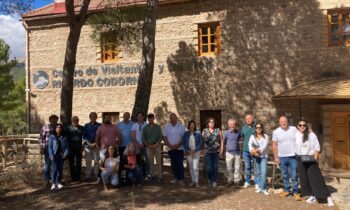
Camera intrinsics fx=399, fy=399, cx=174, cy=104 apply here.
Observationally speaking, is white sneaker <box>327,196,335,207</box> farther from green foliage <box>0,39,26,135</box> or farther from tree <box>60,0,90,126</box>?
green foliage <box>0,39,26,135</box>

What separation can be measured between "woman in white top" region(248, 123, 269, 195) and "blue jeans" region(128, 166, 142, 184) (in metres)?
2.39

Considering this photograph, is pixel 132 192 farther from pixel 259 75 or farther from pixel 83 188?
pixel 259 75

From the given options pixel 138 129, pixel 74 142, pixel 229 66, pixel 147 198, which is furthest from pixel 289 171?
pixel 229 66

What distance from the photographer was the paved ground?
7387mm

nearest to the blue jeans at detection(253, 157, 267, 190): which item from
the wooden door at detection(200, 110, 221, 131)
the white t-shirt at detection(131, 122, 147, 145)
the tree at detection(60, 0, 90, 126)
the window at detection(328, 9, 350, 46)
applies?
the white t-shirt at detection(131, 122, 147, 145)

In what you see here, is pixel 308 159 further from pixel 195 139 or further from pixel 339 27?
pixel 339 27

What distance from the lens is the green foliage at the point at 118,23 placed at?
12070 mm

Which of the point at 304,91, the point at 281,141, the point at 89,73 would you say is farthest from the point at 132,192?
the point at 89,73

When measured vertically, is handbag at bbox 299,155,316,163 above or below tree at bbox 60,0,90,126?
below

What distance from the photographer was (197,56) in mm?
14648

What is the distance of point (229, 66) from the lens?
562 inches

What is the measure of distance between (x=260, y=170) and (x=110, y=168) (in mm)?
3073

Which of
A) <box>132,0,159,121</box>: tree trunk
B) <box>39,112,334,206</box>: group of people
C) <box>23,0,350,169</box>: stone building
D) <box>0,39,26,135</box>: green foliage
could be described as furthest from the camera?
<box>0,39,26,135</box>: green foliage

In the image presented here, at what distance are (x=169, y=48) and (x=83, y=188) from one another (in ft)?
25.6
